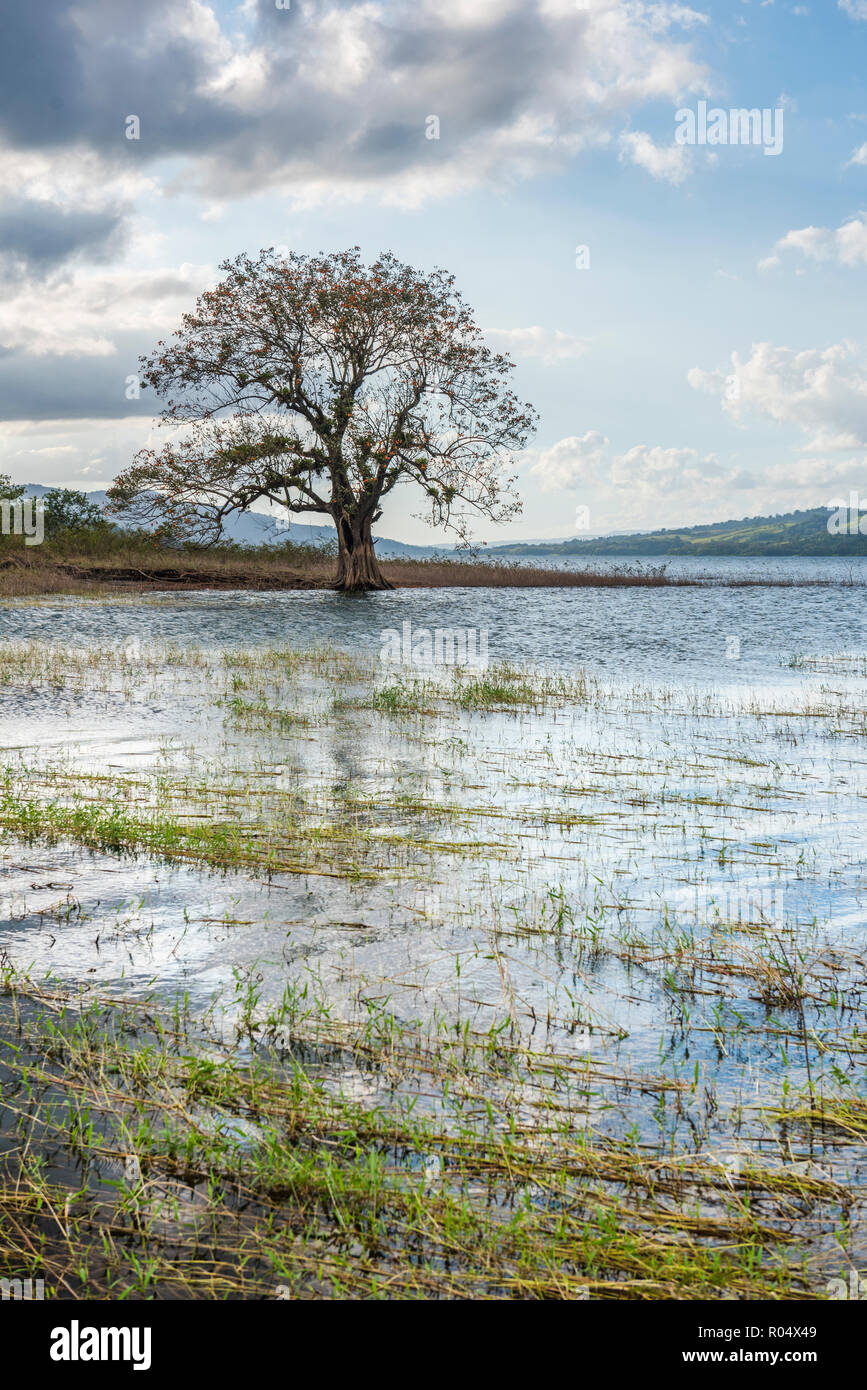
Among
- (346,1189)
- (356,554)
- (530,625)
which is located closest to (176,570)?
(356,554)

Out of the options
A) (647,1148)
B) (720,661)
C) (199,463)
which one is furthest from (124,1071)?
(199,463)

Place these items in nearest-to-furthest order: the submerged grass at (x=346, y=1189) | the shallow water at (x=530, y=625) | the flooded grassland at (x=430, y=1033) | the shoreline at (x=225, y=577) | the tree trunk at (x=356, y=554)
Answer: the submerged grass at (x=346, y=1189) → the flooded grassland at (x=430, y=1033) → the shallow water at (x=530, y=625) → the shoreline at (x=225, y=577) → the tree trunk at (x=356, y=554)

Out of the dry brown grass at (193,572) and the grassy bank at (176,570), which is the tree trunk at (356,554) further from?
the grassy bank at (176,570)

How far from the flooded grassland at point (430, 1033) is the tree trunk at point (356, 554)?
39248 millimetres

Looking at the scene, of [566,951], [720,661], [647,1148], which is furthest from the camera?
[720,661]

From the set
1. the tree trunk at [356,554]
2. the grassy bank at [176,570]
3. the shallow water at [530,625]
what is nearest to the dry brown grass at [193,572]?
the grassy bank at [176,570]

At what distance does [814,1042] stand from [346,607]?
37.7 metres

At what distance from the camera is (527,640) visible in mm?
32969

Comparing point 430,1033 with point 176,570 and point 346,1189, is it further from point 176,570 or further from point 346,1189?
point 176,570

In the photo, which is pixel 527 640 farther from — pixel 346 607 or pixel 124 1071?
pixel 124 1071

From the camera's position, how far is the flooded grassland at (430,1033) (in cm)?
344

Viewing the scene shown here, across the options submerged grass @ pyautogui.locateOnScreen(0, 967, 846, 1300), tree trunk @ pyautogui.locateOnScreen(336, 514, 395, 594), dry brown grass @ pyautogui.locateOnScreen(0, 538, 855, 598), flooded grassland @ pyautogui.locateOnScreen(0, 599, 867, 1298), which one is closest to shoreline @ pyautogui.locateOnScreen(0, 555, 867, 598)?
dry brown grass @ pyautogui.locateOnScreen(0, 538, 855, 598)

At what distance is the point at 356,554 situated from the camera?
50.6 m

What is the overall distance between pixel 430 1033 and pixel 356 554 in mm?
46665
